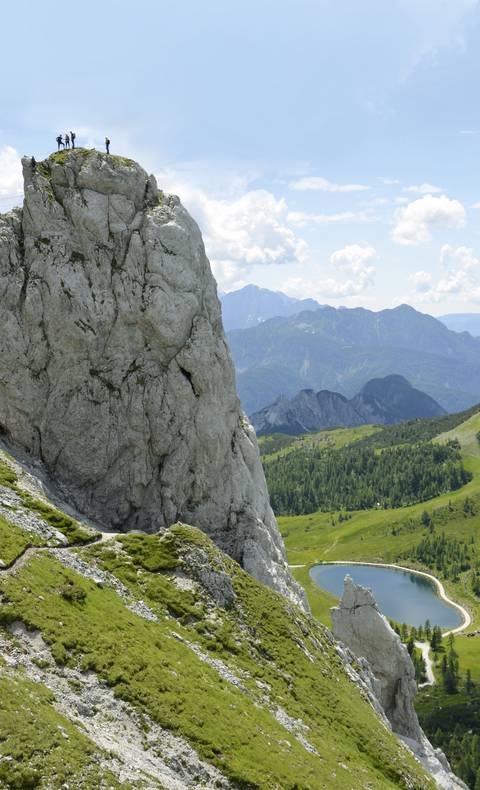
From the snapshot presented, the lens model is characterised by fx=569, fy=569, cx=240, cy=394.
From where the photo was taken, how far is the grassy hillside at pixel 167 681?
30.2 m

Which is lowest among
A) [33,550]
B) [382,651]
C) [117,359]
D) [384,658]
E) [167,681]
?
[384,658]

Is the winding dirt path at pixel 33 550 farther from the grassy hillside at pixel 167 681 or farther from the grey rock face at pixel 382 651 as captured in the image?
the grey rock face at pixel 382 651

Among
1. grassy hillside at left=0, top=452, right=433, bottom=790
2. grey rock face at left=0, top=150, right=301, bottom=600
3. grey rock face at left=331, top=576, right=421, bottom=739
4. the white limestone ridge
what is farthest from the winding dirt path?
grey rock face at left=331, top=576, right=421, bottom=739

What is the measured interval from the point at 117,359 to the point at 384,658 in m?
54.9

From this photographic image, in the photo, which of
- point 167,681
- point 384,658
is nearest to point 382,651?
point 384,658

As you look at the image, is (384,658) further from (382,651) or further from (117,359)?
(117,359)

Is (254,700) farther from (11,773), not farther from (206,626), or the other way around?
(11,773)

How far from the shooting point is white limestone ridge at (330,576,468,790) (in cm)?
7338

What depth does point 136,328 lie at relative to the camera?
69938mm

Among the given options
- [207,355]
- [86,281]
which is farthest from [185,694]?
[86,281]

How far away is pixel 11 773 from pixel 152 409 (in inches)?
1836

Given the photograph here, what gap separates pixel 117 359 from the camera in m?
69.2

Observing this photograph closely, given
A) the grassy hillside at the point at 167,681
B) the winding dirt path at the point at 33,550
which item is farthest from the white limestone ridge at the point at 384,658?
the winding dirt path at the point at 33,550

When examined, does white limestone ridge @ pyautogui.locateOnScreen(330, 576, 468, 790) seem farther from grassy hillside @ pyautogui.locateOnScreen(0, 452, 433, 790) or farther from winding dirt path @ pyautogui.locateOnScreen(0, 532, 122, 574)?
winding dirt path @ pyautogui.locateOnScreen(0, 532, 122, 574)
